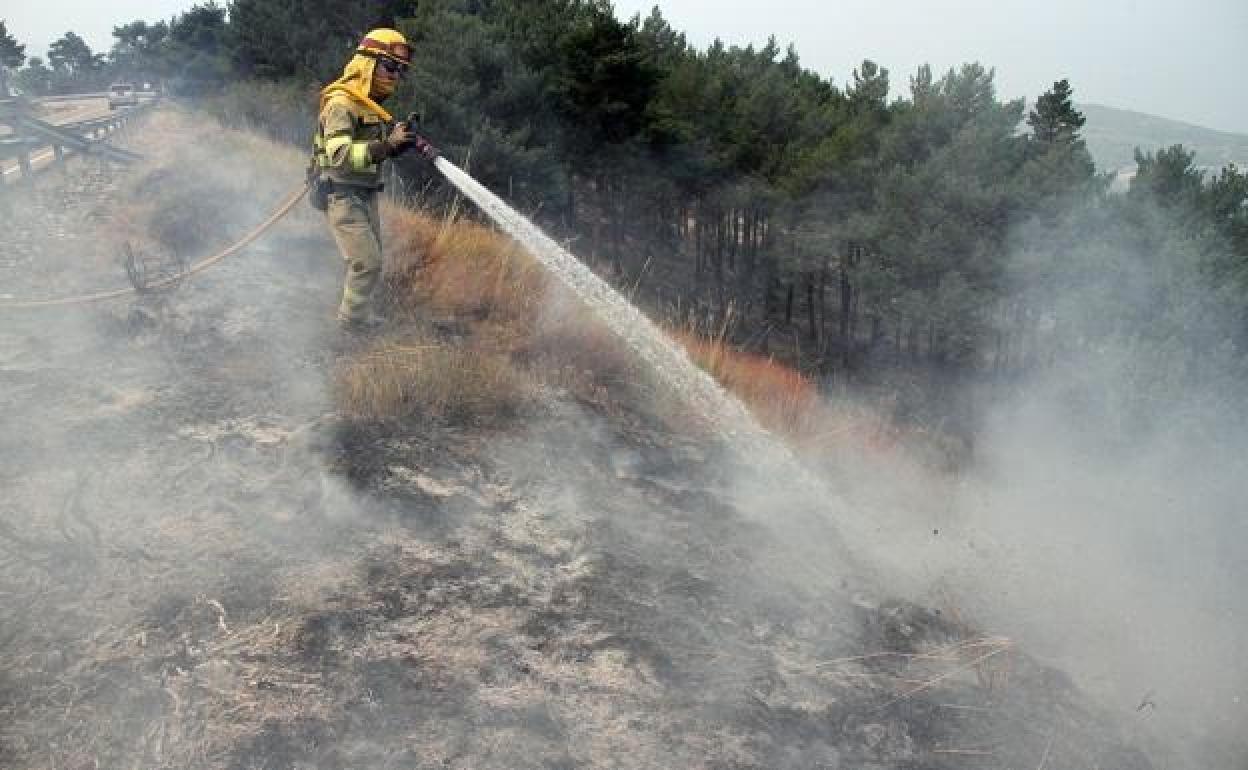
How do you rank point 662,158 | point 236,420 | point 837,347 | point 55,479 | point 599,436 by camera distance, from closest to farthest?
point 55,479 < point 236,420 < point 599,436 < point 662,158 < point 837,347

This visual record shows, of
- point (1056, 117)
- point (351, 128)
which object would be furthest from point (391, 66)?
point (1056, 117)

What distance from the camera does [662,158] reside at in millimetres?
21594

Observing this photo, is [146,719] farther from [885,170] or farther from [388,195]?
[885,170]

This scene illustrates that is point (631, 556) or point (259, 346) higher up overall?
point (259, 346)

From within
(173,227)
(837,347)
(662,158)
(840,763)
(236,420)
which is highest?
(662,158)

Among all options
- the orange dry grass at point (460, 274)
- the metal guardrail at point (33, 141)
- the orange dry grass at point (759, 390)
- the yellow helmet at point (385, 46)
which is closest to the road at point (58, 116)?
the metal guardrail at point (33, 141)

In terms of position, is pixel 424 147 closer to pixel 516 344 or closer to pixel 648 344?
pixel 516 344

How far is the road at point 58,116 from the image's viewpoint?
12030 mm

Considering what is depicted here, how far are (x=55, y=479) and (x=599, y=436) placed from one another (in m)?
2.69

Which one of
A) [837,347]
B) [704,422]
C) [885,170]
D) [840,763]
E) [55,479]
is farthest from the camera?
[837,347]

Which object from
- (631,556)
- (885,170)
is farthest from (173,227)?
(885,170)

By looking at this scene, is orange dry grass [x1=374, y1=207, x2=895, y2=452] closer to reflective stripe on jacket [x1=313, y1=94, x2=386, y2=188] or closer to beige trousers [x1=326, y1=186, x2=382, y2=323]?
beige trousers [x1=326, y1=186, x2=382, y2=323]

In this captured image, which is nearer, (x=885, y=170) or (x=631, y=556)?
(x=631, y=556)

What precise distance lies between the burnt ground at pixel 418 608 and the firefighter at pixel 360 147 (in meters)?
0.63
